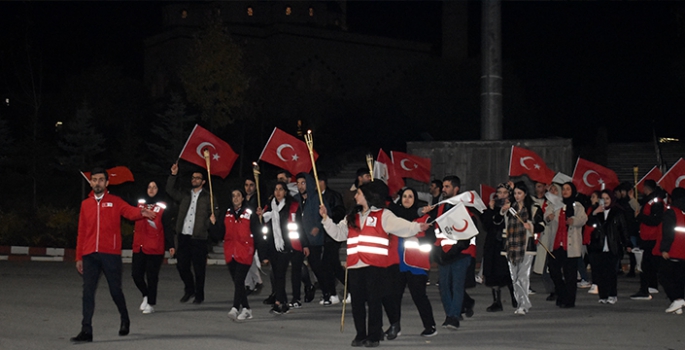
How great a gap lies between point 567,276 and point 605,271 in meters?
0.93

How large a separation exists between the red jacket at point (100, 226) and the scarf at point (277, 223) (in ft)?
8.37

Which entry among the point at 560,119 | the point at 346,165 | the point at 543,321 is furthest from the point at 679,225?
the point at 560,119

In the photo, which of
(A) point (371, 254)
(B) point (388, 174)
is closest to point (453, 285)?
(A) point (371, 254)

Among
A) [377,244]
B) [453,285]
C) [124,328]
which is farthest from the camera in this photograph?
[453,285]

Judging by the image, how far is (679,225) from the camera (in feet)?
37.8

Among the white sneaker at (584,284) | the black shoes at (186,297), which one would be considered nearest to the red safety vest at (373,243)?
the black shoes at (186,297)

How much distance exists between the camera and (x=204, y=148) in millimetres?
13555

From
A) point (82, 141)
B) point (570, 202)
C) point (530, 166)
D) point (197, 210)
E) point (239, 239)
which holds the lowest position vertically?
point (239, 239)

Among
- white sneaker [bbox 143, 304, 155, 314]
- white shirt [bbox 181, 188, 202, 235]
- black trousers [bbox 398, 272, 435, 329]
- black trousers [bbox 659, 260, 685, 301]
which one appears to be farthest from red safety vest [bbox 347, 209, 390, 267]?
black trousers [bbox 659, 260, 685, 301]

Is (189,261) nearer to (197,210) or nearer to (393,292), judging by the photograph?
(197,210)

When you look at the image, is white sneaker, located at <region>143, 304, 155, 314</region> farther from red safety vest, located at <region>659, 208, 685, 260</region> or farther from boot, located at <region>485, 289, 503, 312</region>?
red safety vest, located at <region>659, 208, 685, 260</region>

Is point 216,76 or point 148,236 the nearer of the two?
point 148,236

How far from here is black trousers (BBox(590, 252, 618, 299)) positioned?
1292 centimetres

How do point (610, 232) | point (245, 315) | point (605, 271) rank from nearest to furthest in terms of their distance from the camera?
1. point (245, 315)
2. point (605, 271)
3. point (610, 232)
